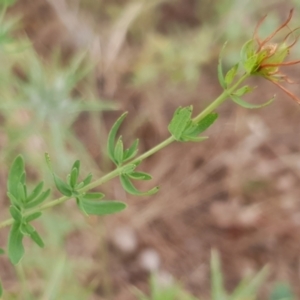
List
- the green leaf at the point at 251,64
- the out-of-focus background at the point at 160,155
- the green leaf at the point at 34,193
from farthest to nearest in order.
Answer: the out-of-focus background at the point at 160,155
the green leaf at the point at 34,193
the green leaf at the point at 251,64

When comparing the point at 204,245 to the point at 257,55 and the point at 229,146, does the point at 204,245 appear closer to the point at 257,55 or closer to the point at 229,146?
the point at 229,146

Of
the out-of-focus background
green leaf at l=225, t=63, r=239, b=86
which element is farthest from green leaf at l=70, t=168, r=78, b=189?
the out-of-focus background

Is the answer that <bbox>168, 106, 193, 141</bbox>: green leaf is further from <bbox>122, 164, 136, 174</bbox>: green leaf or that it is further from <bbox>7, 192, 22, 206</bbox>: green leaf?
<bbox>7, 192, 22, 206</bbox>: green leaf

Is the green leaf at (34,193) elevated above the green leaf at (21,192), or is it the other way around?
the green leaf at (21,192)

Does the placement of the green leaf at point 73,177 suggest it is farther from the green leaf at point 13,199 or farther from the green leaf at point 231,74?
the green leaf at point 231,74

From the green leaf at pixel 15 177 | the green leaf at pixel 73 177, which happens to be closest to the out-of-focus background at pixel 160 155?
the green leaf at pixel 15 177

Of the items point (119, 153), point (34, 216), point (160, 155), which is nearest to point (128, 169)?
point (119, 153)

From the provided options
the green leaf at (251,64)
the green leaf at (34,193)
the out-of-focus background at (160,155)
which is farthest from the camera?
the out-of-focus background at (160,155)
